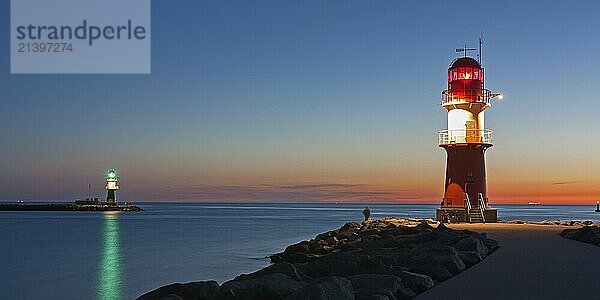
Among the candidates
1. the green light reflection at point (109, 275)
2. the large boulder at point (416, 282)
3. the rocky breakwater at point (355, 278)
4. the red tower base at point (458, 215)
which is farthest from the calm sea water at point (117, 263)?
the large boulder at point (416, 282)

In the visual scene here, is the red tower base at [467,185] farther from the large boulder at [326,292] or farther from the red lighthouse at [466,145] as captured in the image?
the large boulder at [326,292]

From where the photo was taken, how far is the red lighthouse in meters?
21.8

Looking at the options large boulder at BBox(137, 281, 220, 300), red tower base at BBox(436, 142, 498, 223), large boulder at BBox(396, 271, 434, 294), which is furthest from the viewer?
red tower base at BBox(436, 142, 498, 223)

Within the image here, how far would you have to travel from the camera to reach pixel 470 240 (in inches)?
405

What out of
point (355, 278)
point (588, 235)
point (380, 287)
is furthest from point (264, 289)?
point (588, 235)

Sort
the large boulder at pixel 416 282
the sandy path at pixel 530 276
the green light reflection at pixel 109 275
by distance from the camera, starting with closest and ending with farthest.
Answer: the sandy path at pixel 530 276
the large boulder at pixel 416 282
the green light reflection at pixel 109 275

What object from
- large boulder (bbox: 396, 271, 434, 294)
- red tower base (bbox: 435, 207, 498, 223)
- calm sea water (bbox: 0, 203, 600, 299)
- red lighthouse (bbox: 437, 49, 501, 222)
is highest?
red lighthouse (bbox: 437, 49, 501, 222)

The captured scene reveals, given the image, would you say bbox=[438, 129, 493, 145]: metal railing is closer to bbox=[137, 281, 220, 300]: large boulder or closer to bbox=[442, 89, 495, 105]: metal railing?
bbox=[442, 89, 495, 105]: metal railing

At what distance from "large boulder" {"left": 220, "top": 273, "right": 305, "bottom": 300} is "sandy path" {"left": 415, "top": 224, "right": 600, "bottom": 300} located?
1.47 m

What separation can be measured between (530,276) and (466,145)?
1462cm

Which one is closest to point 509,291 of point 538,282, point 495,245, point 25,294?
point 538,282

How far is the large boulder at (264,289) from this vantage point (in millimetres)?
7055

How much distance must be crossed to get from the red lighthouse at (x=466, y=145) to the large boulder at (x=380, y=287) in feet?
50.8

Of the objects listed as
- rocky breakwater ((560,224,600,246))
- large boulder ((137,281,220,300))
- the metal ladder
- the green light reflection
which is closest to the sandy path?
rocky breakwater ((560,224,600,246))
